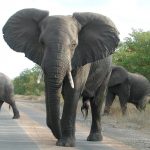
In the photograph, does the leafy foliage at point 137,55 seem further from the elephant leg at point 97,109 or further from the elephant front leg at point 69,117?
the elephant front leg at point 69,117

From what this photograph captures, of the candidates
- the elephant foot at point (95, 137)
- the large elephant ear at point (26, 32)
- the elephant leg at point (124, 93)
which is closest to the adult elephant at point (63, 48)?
the large elephant ear at point (26, 32)

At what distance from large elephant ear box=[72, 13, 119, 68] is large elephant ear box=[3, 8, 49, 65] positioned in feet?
2.55

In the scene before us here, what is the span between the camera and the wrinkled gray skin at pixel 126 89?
1096 inches

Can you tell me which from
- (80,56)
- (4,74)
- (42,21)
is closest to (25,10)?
(42,21)

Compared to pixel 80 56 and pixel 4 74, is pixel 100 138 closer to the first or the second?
pixel 80 56

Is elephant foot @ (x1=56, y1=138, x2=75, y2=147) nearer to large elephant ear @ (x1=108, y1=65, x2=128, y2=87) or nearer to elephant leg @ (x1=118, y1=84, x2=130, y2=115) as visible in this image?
elephant leg @ (x1=118, y1=84, x2=130, y2=115)

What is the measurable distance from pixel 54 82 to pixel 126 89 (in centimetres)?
1858

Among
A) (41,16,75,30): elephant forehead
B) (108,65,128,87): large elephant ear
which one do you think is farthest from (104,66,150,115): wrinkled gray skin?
(41,16,75,30): elephant forehead

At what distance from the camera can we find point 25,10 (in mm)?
12242

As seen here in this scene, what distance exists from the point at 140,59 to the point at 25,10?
87.1ft

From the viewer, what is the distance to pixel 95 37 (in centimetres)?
1228

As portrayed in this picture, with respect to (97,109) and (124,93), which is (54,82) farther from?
(124,93)

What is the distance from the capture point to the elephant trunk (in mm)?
10305

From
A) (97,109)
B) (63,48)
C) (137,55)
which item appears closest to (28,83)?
(137,55)
